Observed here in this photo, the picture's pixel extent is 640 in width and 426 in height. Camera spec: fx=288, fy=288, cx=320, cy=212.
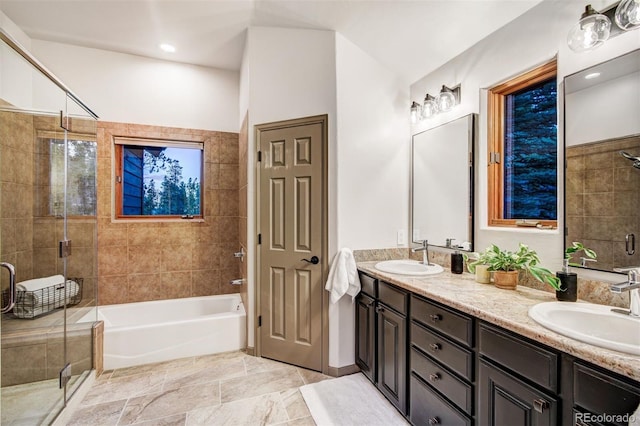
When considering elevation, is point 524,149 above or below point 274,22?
below

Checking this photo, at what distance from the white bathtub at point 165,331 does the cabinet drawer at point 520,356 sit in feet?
7.23

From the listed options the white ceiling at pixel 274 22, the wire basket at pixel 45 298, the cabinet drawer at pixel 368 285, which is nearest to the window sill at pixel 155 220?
the wire basket at pixel 45 298

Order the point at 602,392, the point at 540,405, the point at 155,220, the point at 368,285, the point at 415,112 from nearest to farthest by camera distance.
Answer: the point at 602,392 → the point at 540,405 → the point at 368,285 → the point at 415,112 → the point at 155,220

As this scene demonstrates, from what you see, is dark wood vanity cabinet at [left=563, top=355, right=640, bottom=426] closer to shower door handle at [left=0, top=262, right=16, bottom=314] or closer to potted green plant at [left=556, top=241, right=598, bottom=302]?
potted green plant at [left=556, top=241, right=598, bottom=302]

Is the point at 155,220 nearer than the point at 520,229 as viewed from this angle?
No

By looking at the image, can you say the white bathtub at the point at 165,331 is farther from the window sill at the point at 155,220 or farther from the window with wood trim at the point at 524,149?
the window with wood trim at the point at 524,149

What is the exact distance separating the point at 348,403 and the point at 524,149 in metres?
2.08

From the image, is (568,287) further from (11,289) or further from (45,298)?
(45,298)

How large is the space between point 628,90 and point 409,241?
1.67 meters

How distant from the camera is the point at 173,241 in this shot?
3275 mm

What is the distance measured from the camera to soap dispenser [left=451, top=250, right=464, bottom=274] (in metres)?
2.06

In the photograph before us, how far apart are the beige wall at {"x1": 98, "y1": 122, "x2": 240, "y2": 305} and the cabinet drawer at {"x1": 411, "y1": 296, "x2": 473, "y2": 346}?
7.90 ft

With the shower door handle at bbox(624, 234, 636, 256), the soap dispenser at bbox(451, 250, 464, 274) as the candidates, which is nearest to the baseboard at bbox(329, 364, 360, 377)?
the soap dispenser at bbox(451, 250, 464, 274)

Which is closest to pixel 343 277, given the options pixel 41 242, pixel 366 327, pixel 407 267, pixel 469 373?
pixel 366 327
